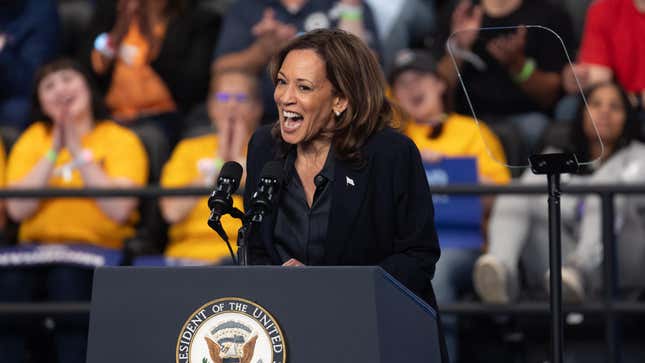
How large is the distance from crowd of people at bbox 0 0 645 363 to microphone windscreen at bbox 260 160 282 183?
5.58 feet

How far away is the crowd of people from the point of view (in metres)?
5.37

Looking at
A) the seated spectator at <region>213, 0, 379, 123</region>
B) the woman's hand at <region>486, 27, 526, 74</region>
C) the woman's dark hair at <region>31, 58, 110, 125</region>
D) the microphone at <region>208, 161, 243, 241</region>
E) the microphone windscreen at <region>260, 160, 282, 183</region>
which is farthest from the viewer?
the seated spectator at <region>213, 0, 379, 123</region>

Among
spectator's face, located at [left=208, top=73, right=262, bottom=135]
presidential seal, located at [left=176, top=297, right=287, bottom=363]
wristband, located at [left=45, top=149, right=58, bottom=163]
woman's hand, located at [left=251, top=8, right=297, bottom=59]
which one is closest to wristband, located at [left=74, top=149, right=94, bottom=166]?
wristband, located at [left=45, top=149, right=58, bottom=163]

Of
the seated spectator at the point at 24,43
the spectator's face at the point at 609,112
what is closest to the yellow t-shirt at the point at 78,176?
the seated spectator at the point at 24,43

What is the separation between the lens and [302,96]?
317 centimetres

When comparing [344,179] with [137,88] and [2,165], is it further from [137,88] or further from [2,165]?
[137,88]

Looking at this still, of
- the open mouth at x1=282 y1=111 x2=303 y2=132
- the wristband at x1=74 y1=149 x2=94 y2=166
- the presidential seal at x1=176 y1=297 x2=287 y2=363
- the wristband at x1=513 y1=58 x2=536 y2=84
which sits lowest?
the presidential seal at x1=176 y1=297 x2=287 y2=363

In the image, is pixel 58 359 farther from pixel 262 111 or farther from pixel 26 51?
pixel 26 51

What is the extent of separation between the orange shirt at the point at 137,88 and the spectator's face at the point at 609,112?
7.88ft

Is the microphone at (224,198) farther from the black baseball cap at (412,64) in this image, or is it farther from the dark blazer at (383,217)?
the black baseball cap at (412,64)

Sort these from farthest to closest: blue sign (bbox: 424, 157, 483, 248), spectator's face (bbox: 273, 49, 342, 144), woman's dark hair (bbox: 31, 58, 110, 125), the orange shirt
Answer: the orange shirt, woman's dark hair (bbox: 31, 58, 110, 125), blue sign (bbox: 424, 157, 483, 248), spectator's face (bbox: 273, 49, 342, 144)

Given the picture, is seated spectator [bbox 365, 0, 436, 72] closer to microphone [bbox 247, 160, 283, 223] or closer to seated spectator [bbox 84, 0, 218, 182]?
seated spectator [bbox 84, 0, 218, 182]

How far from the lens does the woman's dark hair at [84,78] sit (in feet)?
20.4

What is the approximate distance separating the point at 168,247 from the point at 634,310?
2276 mm
